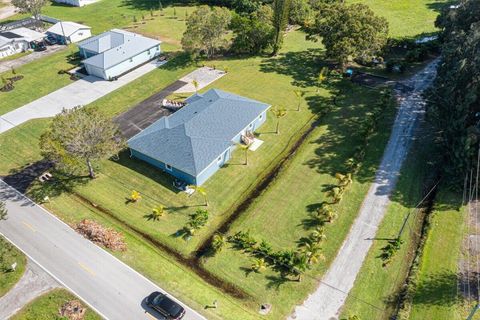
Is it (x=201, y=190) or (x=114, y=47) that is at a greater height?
(x=114, y=47)

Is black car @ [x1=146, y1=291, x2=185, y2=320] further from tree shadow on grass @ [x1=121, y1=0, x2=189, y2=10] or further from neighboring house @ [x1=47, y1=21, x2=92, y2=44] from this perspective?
tree shadow on grass @ [x1=121, y1=0, x2=189, y2=10]

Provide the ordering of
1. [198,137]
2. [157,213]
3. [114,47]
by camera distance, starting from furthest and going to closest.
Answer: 1. [114,47]
2. [198,137]
3. [157,213]

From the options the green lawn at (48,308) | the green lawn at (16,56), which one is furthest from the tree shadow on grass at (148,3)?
the green lawn at (48,308)

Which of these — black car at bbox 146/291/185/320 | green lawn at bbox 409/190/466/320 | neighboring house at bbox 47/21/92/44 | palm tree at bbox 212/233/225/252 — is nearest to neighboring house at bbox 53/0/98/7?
neighboring house at bbox 47/21/92/44

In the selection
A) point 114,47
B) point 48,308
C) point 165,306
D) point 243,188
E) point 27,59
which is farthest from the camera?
point 27,59

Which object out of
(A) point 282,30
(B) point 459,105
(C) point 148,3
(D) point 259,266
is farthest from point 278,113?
(C) point 148,3

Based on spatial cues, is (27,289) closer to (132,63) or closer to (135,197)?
(135,197)

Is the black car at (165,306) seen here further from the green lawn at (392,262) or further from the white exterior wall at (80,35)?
the white exterior wall at (80,35)
